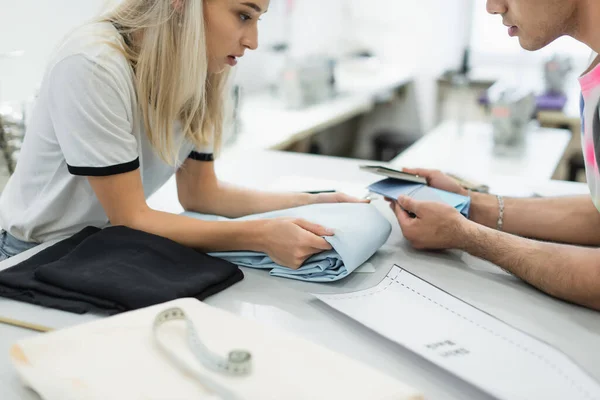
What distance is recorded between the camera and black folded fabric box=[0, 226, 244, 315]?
3.37 ft

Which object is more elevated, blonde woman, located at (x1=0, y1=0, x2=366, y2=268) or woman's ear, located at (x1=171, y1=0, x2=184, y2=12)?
woman's ear, located at (x1=171, y1=0, x2=184, y2=12)

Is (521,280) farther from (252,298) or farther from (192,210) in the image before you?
(192,210)

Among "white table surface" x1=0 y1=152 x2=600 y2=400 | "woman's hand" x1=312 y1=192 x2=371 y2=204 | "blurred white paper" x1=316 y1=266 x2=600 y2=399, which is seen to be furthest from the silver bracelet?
"blurred white paper" x1=316 y1=266 x2=600 y2=399

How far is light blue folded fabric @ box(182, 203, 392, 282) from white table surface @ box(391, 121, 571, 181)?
1.07m

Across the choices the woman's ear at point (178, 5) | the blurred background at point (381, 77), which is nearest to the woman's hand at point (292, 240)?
the woman's ear at point (178, 5)

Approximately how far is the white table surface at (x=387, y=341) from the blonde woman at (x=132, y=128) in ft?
0.36

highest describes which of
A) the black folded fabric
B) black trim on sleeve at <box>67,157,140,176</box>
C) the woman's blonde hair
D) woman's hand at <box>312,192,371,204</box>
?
the woman's blonde hair

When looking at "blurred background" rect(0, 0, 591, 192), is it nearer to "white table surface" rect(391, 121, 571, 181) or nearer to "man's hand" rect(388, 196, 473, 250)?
"white table surface" rect(391, 121, 571, 181)

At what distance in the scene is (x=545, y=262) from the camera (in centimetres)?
120

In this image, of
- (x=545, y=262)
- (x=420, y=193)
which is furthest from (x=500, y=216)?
(x=545, y=262)

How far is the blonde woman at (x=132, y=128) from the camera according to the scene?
1.24 metres

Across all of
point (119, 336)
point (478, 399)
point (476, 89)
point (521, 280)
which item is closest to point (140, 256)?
point (119, 336)

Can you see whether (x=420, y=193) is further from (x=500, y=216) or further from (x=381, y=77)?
(x=381, y=77)

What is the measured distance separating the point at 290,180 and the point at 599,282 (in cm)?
100
